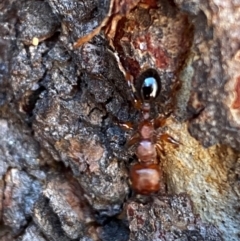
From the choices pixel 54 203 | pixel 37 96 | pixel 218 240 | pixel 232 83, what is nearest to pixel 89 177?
pixel 54 203

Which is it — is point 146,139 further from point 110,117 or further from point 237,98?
point 237,98

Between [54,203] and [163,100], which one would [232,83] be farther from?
[54,203]

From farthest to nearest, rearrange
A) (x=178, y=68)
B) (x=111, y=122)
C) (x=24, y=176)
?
(x=24, y=176) → (x=111, y=122) → (x=178, y=68)

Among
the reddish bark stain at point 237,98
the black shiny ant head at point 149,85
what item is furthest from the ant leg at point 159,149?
the reddish bark stain at point 237,98

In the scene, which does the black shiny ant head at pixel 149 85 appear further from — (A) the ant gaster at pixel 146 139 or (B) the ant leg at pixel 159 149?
(B) the ant leg at pixel 159 149

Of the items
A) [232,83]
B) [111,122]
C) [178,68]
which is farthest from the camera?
[111,122]

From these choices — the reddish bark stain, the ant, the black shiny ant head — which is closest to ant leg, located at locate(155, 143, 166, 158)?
the ant

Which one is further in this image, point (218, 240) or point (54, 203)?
point (54, 203)

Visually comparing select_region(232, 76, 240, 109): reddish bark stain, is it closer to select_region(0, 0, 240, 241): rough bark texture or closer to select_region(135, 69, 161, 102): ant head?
select_region(0, 0, 240, 241): rough bark texture
